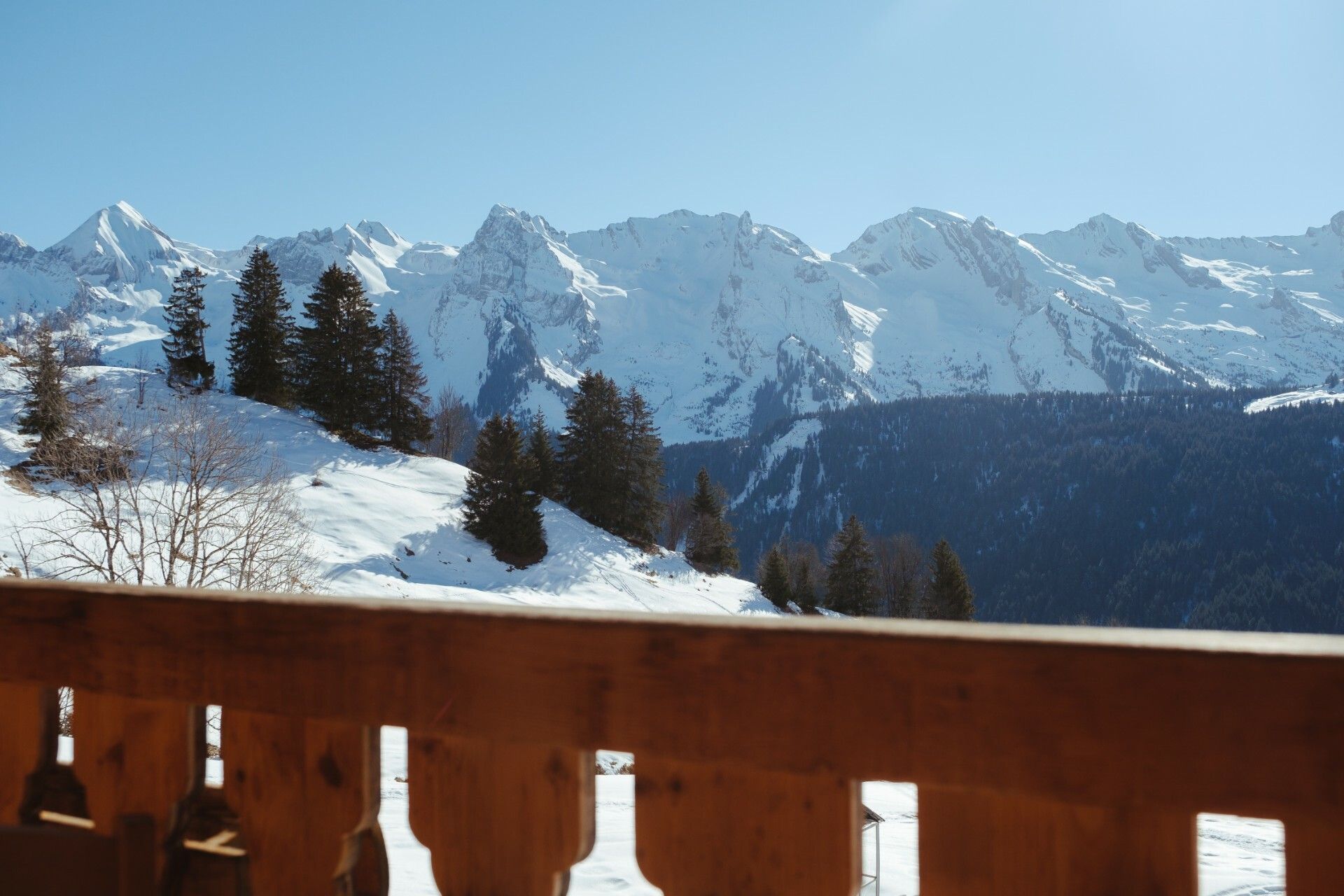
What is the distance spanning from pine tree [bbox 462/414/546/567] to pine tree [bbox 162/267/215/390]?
14.9 metres

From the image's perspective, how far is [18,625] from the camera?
58.1 inches

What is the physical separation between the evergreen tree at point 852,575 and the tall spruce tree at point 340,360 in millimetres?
24494

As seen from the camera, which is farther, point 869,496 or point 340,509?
point 869,496

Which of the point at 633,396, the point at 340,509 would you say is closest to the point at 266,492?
the point at 340,509

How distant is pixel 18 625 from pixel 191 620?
1.32 ft

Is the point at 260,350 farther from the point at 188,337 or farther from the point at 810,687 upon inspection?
the point at 810,687

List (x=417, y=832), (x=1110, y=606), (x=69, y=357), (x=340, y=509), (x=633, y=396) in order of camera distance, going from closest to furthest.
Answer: (x=417, y=832) → (x=340, y=509) → (x=69, y=357) → (x=633, y=396) → (x=1110, y=606)

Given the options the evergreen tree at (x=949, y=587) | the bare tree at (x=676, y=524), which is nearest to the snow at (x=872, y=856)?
the evergreen tree at (x=949, y=587)

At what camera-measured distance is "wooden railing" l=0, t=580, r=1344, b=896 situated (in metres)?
0.85

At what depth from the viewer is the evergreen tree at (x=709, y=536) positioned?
3912 centimetres

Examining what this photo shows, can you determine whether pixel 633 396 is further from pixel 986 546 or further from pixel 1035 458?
pixel 1035 458

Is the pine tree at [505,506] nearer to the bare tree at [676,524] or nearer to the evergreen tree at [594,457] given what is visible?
Result: the evergreen tree at [594,457]

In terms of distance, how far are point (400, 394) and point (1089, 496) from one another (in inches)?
4276

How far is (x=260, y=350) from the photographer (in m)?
38.9
